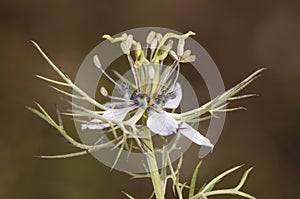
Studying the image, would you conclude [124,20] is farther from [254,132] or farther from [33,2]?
[254,132]

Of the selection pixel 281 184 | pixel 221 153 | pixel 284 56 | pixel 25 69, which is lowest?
pixel 281 184

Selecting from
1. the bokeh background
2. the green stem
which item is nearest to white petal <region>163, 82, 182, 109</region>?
the green stem

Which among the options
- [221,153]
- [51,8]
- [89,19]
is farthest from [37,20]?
[221,153]

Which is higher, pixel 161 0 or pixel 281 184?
pixel 161 0

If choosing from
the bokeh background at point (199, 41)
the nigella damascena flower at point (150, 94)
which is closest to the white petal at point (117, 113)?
the nigella damascena flower at point (150, 94)

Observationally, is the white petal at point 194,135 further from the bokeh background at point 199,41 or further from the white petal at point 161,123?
the bokeh background at point 199,41

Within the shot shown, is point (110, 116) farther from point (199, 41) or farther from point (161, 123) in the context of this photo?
point (199, 41)

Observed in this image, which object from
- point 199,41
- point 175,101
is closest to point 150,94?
point 175,101
